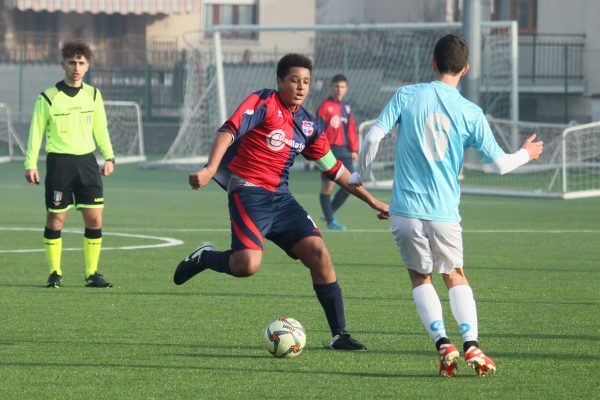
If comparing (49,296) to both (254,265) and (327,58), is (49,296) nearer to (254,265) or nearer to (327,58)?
(254,265)

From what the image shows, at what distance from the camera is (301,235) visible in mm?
8820

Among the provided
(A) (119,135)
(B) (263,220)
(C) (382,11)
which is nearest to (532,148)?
(B) (263,220)

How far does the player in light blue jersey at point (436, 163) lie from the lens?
7699mm

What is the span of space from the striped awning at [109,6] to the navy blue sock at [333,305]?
38214 mm

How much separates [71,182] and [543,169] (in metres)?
16.9

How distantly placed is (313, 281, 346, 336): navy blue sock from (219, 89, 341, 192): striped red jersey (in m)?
0.75

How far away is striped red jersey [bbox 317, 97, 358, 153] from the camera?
18.7 m

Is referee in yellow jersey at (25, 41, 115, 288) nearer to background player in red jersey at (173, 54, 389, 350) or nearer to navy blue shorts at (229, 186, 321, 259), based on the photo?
background player in red jersey at (173, 54, 389, 350)

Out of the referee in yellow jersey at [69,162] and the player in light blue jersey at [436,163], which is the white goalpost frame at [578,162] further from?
the player in light blue jersey at [436,163]

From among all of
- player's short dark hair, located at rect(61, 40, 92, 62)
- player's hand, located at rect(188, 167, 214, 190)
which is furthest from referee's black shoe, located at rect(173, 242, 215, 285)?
player's short dark hair, located at rect(61, 40, 92, 62)

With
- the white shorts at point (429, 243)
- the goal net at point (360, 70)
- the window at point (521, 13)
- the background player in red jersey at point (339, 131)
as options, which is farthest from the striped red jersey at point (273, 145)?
the window at point (521, 13)

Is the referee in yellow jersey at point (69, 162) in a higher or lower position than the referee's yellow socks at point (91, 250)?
higher

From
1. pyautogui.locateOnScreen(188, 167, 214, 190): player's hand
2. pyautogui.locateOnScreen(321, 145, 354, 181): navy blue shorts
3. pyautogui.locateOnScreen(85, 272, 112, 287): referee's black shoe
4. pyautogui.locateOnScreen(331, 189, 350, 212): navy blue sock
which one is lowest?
pyautogui.locateOnScreen(85, 272, 112, 287): referee's black shoe

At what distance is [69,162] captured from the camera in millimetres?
11922
